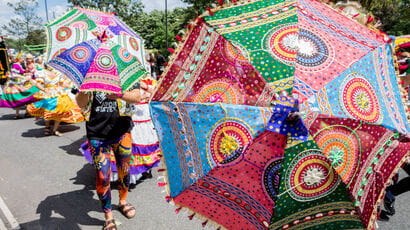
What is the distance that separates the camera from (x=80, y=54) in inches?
88.5

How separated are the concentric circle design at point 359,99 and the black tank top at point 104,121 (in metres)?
2.21

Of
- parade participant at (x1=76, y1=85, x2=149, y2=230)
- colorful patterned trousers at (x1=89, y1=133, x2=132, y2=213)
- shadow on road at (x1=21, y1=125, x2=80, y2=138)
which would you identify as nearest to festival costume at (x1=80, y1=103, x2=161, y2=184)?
colorful patterned trousers at (x1=89, y1=133, x2=132, y2=213)

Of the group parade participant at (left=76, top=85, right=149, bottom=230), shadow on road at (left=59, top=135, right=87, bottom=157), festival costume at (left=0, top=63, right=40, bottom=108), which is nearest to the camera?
parade participant at (left=76, top=85, right=149, bottom=230)

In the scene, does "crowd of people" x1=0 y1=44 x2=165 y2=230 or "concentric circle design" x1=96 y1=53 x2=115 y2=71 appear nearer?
"concentric circle design" x1=96 y1=53 x2=115 y2=71

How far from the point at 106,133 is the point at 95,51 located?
34.4 inches

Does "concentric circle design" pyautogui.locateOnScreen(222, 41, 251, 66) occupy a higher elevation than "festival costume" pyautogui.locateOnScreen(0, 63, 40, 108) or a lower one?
higher

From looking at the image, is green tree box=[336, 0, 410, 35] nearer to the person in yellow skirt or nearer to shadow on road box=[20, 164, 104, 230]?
the person in yellow skirt

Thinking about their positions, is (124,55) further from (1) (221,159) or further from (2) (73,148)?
(2) (73,148)

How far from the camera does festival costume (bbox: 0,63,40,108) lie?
801 cm

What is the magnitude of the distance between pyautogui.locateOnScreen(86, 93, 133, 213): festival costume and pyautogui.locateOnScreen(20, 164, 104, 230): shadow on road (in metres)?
0.51

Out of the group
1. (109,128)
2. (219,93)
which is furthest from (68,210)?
(219,93)

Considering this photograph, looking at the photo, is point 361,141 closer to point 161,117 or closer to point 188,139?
point 188,139

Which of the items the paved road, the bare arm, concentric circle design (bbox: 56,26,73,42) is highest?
concentric circle design (bbox: 56,26,73,42)

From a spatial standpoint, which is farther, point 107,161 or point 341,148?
point 107,161
